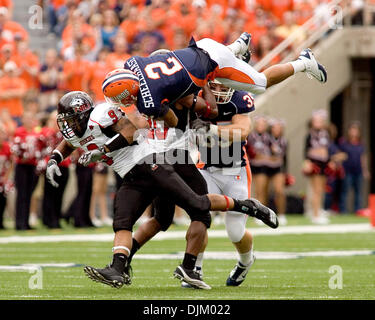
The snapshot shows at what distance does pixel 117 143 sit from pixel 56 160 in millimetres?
605

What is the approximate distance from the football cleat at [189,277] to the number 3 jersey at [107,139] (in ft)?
2.71

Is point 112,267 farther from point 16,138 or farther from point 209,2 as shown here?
point 209,2

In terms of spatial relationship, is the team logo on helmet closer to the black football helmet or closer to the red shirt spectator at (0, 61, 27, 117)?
the black football helmet

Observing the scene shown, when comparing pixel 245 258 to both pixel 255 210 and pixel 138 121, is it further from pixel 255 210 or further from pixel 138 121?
pixel 138 121

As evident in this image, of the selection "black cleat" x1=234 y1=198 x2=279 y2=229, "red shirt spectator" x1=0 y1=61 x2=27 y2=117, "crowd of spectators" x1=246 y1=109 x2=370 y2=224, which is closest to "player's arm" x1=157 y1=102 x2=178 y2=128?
"black cleat" x1=234 y1=198 x2=279 y2=229

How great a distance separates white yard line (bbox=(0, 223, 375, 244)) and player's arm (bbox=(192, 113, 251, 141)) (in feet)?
16.2

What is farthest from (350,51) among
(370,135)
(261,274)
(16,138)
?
(261,274)

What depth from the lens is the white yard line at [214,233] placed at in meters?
12.3

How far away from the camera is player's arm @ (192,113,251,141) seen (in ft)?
23.7

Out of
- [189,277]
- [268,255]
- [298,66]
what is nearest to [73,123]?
[189,277]

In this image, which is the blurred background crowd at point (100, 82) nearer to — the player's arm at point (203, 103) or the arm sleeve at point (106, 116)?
the player's arm at point (203, 103)

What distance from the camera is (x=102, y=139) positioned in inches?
286

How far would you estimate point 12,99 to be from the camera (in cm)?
1503

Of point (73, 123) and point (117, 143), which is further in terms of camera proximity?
point (73, 123)
